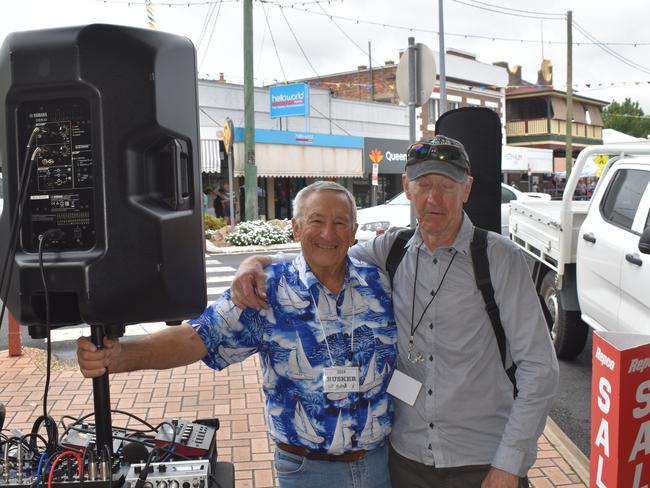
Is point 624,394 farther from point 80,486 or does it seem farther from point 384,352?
point 80,486

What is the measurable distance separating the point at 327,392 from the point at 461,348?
49cm

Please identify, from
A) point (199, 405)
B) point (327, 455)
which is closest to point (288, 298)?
point (327, 455)

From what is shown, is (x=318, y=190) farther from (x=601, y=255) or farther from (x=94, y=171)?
(x=601, y=255)

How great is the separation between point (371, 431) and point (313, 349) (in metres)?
0.35

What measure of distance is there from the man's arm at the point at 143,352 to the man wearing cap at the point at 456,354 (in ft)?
0.75

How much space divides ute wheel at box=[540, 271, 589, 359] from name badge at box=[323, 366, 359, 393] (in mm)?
4429

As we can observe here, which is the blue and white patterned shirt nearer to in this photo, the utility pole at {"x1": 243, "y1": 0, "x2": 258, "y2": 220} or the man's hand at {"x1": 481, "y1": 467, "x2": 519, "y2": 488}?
the man's hand at {"x1": 481, "y1": 467, "x2": 519, "y2": 488}

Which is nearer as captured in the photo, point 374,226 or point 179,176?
point 179,176

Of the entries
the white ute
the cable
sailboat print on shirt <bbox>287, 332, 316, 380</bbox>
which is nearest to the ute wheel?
the white ute

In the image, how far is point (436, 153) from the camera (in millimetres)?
2289

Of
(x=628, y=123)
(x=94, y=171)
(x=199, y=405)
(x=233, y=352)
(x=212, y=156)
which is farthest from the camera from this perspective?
(x=628, y=123)

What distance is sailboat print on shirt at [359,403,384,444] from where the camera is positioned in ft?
7.27

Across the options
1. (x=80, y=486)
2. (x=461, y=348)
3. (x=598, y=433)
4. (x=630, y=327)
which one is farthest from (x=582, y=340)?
(x=80, y=486)

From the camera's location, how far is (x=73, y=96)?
174 cm
